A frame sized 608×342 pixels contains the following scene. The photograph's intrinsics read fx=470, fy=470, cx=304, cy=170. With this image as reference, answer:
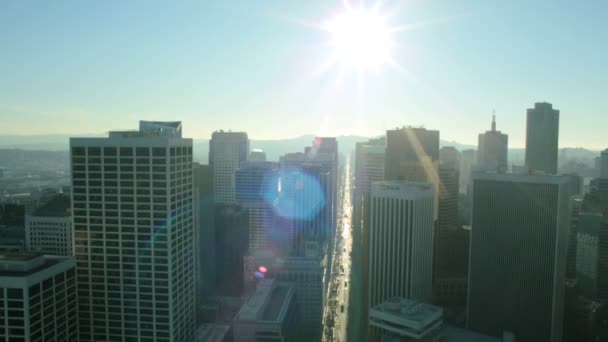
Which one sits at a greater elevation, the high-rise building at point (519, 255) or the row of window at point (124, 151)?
the row of window at point (124, 151)

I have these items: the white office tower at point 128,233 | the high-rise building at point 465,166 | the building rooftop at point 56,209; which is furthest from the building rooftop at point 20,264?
the high-rise building at point 465,166

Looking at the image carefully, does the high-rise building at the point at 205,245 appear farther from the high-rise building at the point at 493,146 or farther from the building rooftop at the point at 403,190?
the high-rise building at the point at 493,146

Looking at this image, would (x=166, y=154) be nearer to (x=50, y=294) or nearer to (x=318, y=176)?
(x=50, y=294)

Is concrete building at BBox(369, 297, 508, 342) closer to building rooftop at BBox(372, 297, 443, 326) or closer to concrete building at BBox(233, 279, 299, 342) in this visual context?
building rooftop at BBox(372, 297, 443, 326)

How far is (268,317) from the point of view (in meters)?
53.2

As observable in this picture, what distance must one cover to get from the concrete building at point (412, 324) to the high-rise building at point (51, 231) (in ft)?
115

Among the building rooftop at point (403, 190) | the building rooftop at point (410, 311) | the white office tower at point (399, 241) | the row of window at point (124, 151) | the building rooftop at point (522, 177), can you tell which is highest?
the row of window at point (124, 151)

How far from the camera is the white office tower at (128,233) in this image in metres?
37.9

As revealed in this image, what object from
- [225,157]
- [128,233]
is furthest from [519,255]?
[225,157]

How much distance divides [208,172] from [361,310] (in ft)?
145

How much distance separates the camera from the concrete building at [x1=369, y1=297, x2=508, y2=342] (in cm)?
4875

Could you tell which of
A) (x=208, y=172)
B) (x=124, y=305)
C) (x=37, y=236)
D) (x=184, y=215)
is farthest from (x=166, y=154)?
(x=208, y=172)

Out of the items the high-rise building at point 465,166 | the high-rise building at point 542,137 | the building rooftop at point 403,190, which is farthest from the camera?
the high-rise building at point 465,166

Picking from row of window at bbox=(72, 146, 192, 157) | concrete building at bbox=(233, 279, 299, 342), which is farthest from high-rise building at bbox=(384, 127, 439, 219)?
row of window at bbox=(72, 146, 192, 157)
